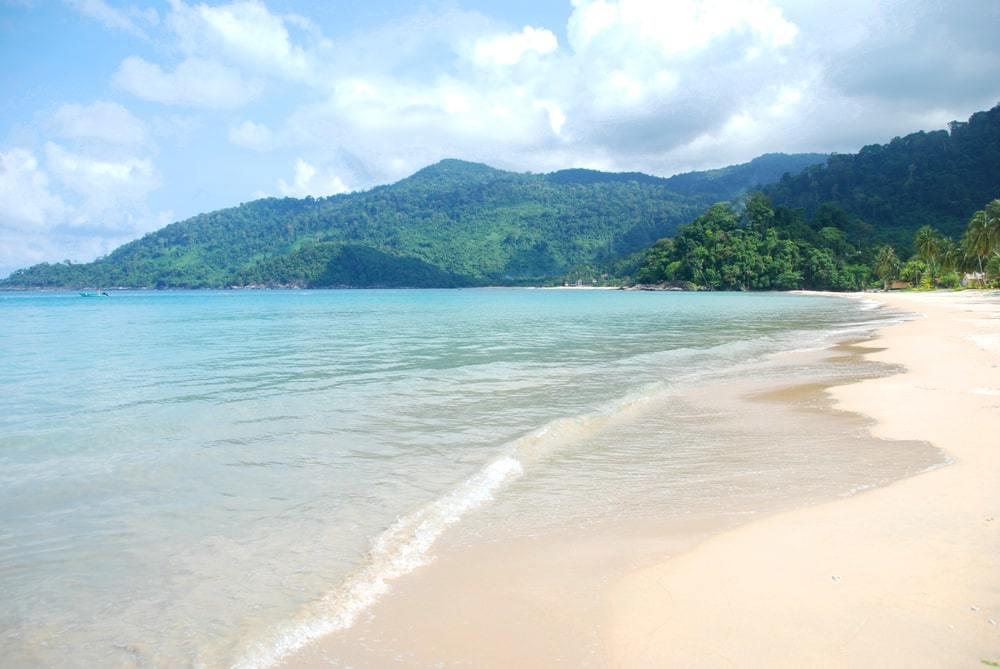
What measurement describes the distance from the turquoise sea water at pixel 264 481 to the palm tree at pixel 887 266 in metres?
109

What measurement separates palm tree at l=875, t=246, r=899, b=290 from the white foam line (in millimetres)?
121962

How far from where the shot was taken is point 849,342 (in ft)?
84.6

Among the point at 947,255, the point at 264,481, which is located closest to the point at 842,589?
the point at 264,481

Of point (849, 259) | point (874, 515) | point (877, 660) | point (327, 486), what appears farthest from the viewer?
point (849, 259)

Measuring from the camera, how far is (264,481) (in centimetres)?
786

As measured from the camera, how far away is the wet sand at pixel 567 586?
3934 mm

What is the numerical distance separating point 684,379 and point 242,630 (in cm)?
1374

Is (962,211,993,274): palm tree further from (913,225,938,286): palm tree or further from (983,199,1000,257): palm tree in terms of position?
(913,225,938,286): palm tree

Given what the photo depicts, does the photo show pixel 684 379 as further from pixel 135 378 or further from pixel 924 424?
pixel 135 378

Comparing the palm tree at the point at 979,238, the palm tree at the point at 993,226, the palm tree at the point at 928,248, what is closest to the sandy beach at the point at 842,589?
the palm tree at the point at 993,226

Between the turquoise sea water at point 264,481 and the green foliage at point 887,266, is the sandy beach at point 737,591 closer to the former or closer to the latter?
the turquoise sea water at point 264,481

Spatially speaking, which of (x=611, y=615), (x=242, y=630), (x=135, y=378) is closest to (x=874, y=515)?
(x=611, y=615)

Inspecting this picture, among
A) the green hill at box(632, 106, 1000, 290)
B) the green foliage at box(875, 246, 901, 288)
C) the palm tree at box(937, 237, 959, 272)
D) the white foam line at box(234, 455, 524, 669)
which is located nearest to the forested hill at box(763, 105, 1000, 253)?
the green hill at box(632, 106, 1000, 290)

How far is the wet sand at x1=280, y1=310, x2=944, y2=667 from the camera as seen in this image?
3.93 metres
